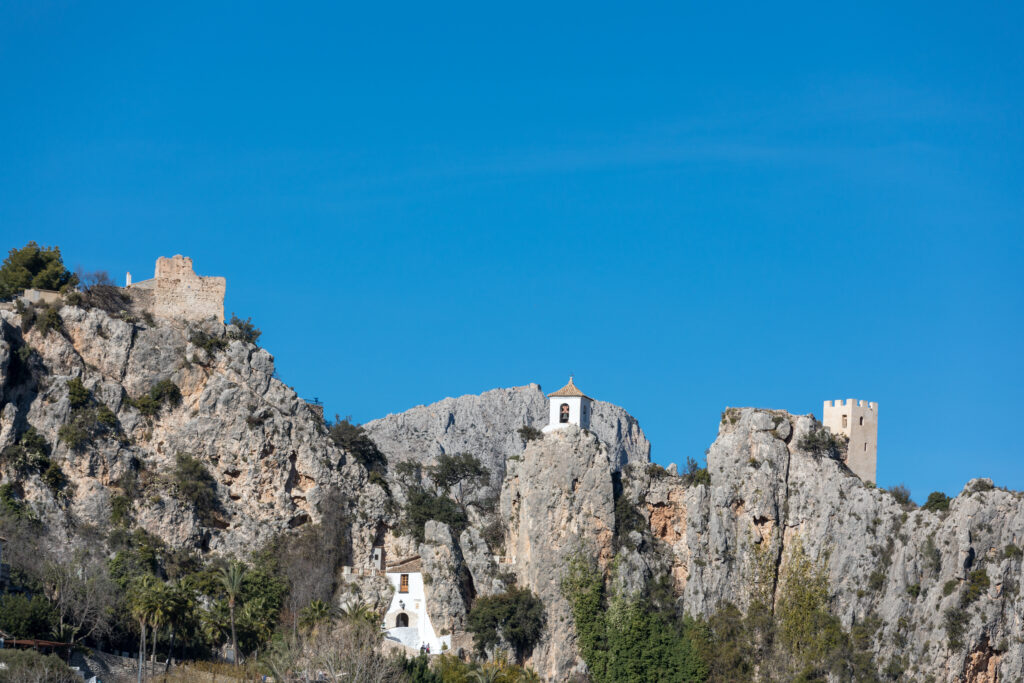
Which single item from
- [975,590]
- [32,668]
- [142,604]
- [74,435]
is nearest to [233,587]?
[142,604]

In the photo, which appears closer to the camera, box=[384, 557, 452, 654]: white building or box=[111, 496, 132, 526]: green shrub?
box=[111, 496, 132, 526]: green shrub

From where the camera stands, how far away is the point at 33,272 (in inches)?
4013

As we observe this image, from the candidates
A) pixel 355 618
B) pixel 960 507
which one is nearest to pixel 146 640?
pixel 355 618

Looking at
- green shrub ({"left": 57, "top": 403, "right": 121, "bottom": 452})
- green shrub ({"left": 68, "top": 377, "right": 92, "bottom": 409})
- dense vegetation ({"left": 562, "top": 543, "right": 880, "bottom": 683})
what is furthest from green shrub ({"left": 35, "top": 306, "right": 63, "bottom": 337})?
dense vegetation ({"left": 562, "top": 543, "right": 880, "bottom": 683})

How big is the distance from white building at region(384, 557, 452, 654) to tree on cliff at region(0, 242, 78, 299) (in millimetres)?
24795

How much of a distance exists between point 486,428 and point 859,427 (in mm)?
37198

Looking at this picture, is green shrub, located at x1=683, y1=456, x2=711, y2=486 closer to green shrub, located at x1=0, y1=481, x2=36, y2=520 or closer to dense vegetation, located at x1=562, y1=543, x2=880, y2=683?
dense vegetation, located at x1=562, y1=543, x2=880, y2=683

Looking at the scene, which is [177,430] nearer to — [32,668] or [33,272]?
[33,272]

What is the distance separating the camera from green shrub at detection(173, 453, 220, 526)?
94.5 m

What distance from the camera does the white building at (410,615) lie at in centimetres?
9250

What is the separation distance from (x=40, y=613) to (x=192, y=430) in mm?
19170

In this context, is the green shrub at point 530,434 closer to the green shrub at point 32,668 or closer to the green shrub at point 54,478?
the green shrub at point 54,478

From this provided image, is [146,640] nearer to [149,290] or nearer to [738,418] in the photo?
[149,290]

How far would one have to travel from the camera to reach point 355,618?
290ft
